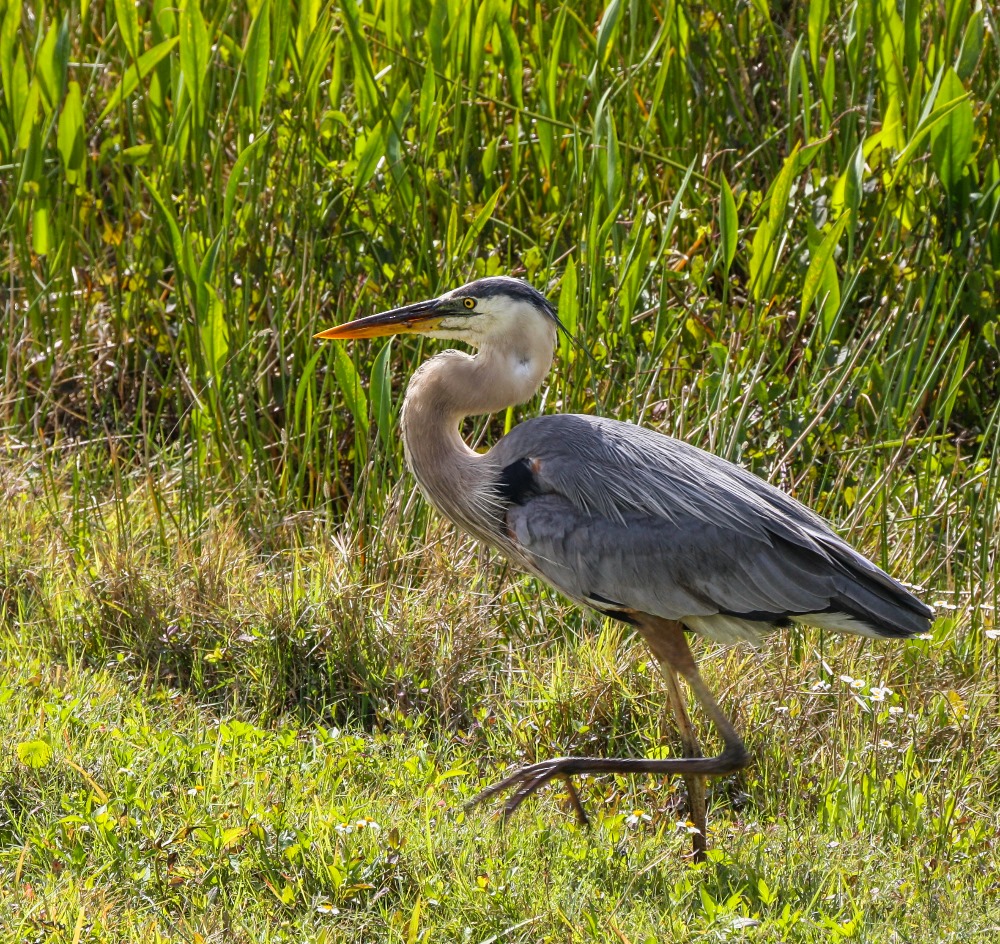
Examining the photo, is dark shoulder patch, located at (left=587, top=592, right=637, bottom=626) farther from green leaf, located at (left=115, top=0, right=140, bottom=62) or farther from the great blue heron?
green leaf, located at (left=115, top=0, right=140, bottom=62)

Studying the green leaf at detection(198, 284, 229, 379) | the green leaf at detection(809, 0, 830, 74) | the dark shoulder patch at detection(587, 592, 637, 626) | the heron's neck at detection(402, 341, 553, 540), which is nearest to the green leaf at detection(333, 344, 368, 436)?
the green leaf at detection(198, 284, 229, 379)

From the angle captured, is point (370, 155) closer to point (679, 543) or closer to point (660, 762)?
point (679, 543)

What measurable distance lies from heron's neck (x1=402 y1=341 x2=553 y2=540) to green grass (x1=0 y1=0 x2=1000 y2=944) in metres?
0.43

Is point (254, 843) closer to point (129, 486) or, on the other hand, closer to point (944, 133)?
point (129, 486)

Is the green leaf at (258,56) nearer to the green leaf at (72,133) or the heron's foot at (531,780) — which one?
the green leaf at (72,133)

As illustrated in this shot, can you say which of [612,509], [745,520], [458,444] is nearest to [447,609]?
[458,444]

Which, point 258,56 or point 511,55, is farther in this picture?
point 511,55

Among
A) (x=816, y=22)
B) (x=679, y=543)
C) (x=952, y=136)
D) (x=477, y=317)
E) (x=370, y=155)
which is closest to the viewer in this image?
(x=679, y=543)

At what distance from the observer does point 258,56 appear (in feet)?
15.6

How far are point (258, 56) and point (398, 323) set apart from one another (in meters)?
1.41

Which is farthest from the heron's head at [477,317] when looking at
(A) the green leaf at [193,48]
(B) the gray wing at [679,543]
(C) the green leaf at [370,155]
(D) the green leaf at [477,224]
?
(A) the green leaf at [193,48]

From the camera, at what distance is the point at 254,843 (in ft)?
9.95

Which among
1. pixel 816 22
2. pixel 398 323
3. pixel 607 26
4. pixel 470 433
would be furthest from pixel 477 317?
pixel 816 22

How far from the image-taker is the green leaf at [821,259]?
169 inches
